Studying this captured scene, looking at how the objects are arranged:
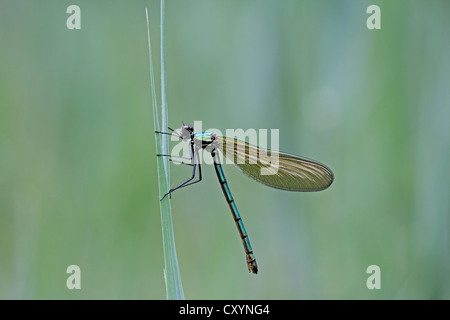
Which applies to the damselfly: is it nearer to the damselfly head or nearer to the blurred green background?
the damselfly head

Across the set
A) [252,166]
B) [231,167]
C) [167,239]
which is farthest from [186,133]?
[167,239]

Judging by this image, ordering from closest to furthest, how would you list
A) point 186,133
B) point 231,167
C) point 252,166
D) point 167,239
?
point 167,239
point 186,133
point 252,166
point 231,167

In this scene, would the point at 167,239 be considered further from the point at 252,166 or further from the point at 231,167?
the point at 231,167

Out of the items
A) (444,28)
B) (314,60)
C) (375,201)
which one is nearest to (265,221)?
(375,201)

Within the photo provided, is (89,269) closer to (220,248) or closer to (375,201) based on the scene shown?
(220,248)

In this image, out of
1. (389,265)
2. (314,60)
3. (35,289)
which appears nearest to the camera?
(35,289)

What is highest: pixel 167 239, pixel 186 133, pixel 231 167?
pixel 186 133
